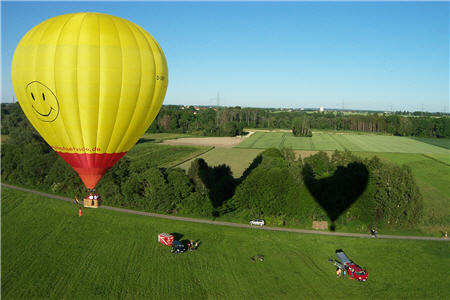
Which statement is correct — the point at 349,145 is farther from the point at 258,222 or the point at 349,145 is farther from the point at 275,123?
the point at 258,222

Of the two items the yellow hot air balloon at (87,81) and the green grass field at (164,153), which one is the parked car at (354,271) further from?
the green grass field at (164,153)

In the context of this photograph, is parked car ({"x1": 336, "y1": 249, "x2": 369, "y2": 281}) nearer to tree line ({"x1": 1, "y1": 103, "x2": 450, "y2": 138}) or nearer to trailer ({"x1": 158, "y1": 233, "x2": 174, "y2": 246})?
trailer ({"x1": 158, "y1": 233, "x2": 174, "y2": 246})

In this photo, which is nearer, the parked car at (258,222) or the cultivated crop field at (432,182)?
the parked car at (258,222)

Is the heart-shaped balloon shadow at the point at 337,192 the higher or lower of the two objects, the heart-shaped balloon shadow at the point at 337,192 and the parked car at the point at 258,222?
the higher

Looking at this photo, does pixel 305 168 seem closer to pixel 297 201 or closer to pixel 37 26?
pixel 297 201

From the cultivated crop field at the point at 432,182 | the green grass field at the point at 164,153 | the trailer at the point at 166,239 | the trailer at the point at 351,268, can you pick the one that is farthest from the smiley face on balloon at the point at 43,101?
the green grass field at the point at 164,153

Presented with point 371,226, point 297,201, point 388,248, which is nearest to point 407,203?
point 371,226
